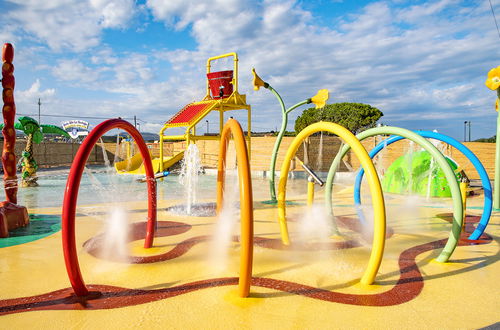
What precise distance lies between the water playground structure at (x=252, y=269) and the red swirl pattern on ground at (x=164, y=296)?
0.01 m

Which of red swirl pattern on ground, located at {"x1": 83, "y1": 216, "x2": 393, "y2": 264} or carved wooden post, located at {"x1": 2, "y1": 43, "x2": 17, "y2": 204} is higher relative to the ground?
carved wooden post, located at {"x1": 2, "y1": 43, "x2": 17, "y2": 204}

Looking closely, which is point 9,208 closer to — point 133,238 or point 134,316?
point 133,238

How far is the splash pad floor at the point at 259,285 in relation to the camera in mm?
2863

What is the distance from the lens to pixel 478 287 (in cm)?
363

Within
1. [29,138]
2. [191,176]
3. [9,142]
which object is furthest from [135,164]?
[9,142]

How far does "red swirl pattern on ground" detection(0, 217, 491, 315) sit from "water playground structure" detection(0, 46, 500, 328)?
0.01 meters

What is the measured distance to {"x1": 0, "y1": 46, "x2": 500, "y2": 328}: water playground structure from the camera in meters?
2.94

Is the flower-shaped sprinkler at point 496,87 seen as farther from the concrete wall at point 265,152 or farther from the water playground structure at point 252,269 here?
the concrete wall at point 265,152

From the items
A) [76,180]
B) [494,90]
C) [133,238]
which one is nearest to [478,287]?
[76,180]

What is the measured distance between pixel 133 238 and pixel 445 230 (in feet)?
17.9

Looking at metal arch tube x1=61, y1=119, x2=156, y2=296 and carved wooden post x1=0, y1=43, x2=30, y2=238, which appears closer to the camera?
metal arch tube x1=61, y1=119, x2=156, y2=296

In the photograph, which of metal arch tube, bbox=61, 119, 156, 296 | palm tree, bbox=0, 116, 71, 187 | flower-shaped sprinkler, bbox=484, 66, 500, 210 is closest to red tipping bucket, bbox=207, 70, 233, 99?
palm tree, bbox=0, 116, 71, 187

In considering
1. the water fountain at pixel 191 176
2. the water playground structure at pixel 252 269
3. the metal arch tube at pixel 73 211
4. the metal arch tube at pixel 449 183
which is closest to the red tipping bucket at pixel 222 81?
the water fountain at pixel 191 176

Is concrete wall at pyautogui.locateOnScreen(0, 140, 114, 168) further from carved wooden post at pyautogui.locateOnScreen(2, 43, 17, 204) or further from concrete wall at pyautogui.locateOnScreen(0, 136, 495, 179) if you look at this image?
carved wooden post at pyautogui.locateOnScreen(2, 43, 17, 204)
